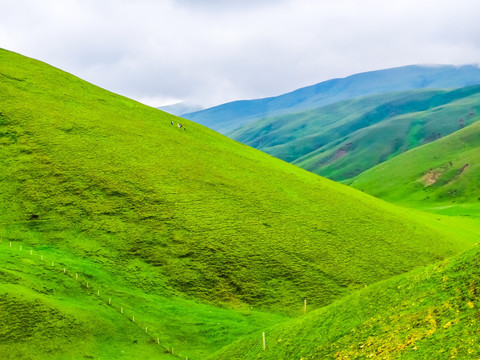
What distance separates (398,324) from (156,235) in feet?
150

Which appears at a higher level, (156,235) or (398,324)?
(156,235)

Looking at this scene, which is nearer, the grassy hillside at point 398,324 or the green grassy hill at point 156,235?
the grassy hillside at point 398,324

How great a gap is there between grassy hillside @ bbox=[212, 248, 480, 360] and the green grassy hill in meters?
17.0

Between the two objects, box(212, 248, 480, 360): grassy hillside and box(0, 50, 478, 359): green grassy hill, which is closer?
box(212, 248, 480, 360): grassy hillside

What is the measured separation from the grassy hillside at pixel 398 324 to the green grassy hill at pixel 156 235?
55.6 feet

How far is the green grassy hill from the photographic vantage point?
44781 mm

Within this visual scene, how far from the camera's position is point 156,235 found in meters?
64.5

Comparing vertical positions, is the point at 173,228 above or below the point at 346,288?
above

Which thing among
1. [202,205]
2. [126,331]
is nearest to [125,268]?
[126,331]

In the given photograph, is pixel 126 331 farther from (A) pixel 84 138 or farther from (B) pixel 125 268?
(A) pixel 84 138

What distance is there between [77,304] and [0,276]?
7981 mm

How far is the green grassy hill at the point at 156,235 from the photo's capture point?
44.8 meters

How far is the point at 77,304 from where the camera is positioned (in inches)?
1794

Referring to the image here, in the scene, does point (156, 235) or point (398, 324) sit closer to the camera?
point (398, 324)
